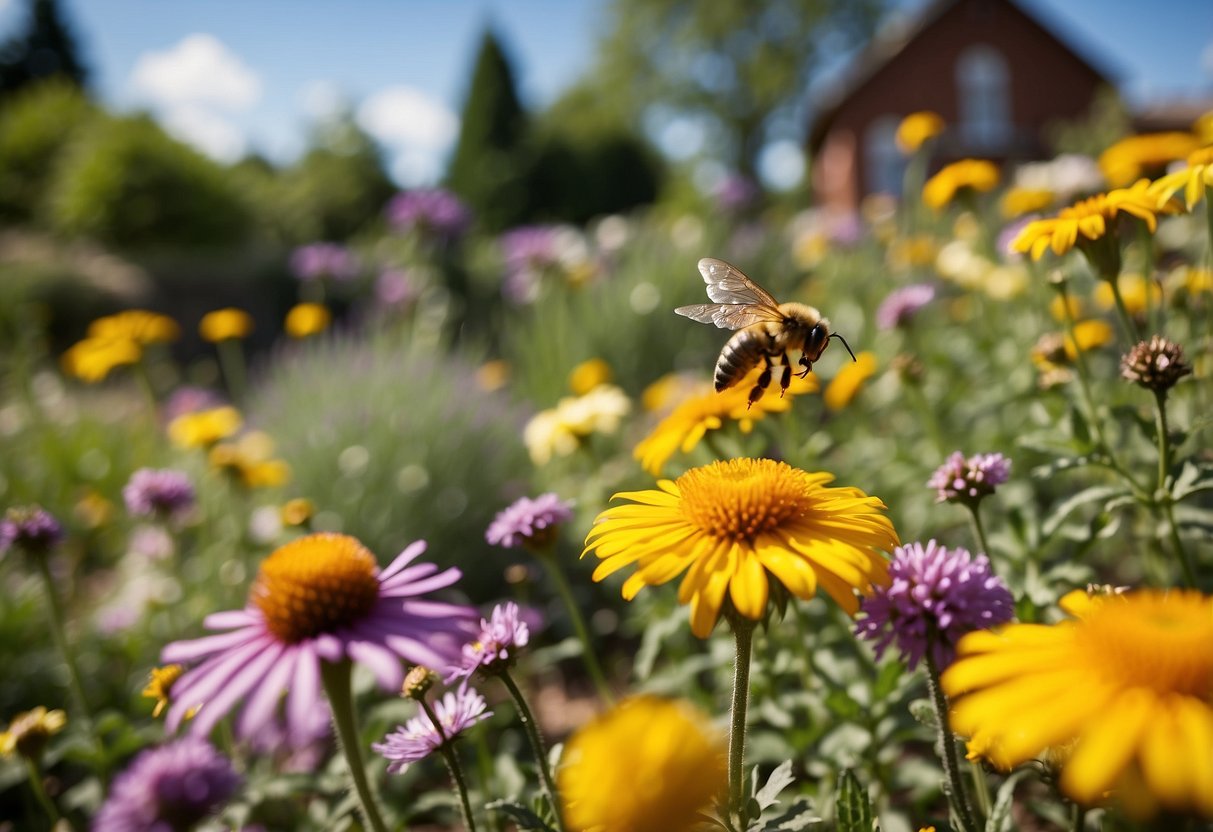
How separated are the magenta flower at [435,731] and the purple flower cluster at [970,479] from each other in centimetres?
91

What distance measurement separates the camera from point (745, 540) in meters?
1.08

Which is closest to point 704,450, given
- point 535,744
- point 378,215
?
point 535,744

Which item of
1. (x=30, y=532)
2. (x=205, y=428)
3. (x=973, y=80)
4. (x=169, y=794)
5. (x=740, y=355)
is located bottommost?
(x=169, y=794)

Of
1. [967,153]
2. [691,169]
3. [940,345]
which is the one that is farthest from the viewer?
[691,169]

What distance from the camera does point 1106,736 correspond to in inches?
27.7

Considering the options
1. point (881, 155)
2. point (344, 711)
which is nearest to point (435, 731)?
point (344, 711)

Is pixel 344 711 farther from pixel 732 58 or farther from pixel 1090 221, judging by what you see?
pixel 732 58

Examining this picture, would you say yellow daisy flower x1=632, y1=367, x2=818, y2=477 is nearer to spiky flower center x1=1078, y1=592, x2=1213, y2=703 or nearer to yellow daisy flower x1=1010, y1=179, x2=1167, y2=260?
yellow daisy flower x1=1010, y1=179, x2=1167, y2=260

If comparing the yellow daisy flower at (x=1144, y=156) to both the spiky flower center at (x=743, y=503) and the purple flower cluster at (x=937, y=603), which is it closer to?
the purple flower cluster at (x=937, y=603)

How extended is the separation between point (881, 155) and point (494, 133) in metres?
10.6

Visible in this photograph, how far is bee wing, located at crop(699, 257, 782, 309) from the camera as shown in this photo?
1.89 metres

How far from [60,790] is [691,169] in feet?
97.6

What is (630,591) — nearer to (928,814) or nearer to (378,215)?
(928,814)

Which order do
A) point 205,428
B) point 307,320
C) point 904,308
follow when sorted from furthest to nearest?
point 307,320 → point 205,428 → point 904,308
